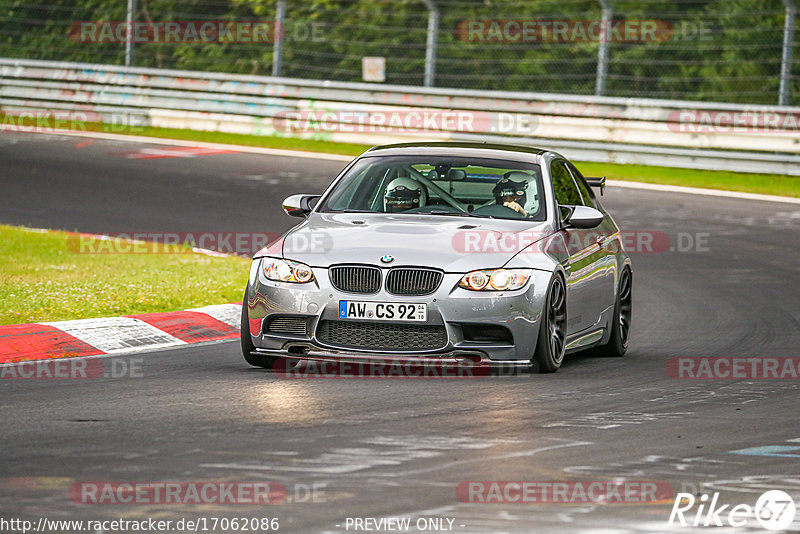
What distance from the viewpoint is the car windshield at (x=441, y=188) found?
1036cm

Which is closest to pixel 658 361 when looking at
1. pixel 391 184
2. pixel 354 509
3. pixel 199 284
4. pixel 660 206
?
pixel 391 184

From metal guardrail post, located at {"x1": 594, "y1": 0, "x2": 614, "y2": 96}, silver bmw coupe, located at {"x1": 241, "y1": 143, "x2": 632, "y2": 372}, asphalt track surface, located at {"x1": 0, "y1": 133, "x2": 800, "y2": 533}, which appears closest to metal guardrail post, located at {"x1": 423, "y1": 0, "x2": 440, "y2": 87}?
metal guardrail post, located at {"x1": 594, "y1": 0, "x2": 614, "y2": 96}

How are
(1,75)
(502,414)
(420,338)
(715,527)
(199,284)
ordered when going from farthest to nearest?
1. (1,75)
2. (199,284)
3. (420,338)
4. (502,414)
5. (715,527)

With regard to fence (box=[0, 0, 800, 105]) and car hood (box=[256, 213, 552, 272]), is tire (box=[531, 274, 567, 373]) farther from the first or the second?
fence (box=[0, 0, 800, 105])

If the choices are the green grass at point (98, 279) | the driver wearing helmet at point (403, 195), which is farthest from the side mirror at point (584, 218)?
the green grass at point (98, 279)

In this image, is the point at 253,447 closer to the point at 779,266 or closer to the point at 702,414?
the point at 702,414

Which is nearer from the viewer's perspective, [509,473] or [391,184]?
[509,473]

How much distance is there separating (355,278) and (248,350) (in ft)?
2.84

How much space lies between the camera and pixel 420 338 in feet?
30.1

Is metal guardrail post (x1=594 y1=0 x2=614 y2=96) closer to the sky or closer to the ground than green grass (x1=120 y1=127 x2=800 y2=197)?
closer to the sky

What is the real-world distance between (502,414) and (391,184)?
293 centimetres

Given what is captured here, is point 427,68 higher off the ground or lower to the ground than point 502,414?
higher

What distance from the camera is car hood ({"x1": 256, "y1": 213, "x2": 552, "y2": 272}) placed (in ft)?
30.3

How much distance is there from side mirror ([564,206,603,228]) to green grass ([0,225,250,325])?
3.32 metres
